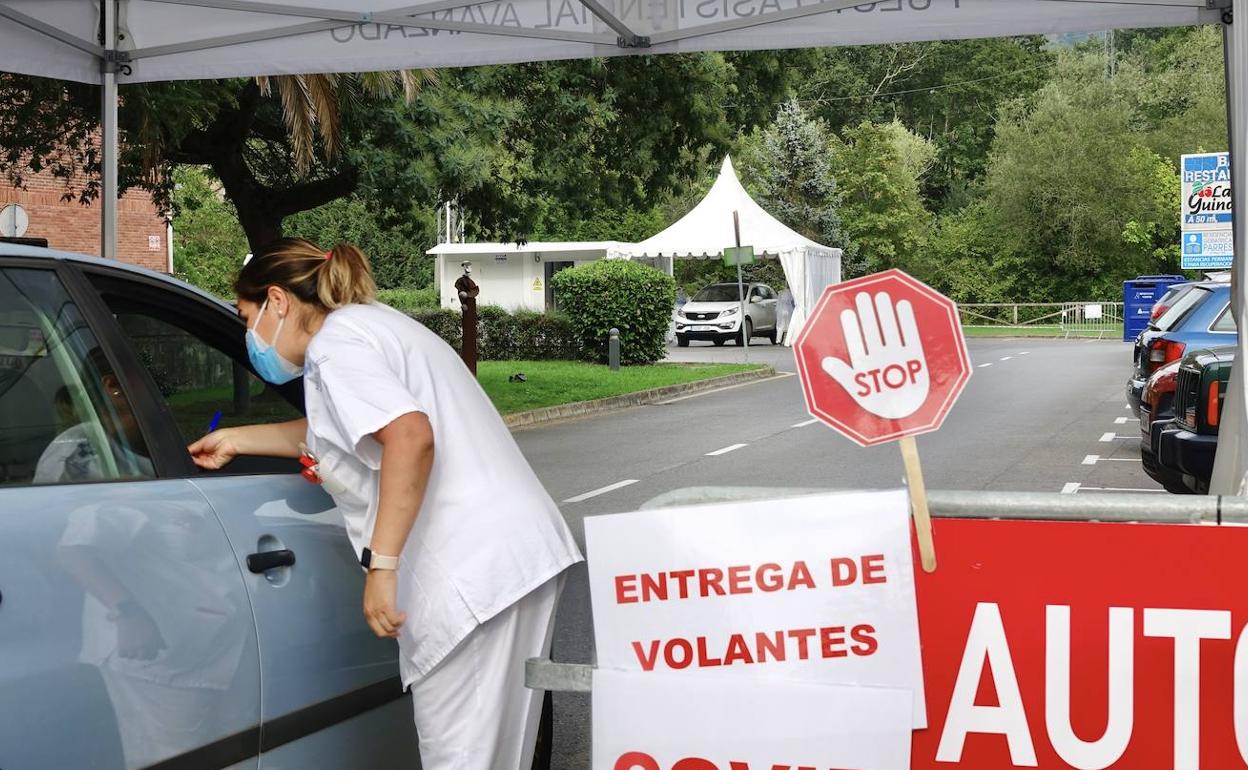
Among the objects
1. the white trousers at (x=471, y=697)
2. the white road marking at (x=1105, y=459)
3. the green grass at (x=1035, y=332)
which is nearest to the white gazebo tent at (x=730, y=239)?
the green grass at (x=1035, y=332)

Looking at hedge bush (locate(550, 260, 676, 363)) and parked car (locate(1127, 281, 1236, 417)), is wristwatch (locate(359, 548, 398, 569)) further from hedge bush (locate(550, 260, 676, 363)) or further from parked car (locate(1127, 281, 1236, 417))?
hedge bush (locate(550, 260, 676, 363))

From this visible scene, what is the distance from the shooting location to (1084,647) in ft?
8.73

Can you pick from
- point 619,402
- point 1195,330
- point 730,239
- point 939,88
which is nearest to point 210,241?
point 730,239

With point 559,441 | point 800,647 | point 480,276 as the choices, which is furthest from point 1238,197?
point 480,276

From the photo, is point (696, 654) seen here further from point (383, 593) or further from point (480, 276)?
point (480, 276)

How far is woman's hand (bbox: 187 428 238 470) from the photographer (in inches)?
133

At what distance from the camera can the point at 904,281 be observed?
109 inches

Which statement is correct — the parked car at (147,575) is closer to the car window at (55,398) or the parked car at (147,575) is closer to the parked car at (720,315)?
the car window at (55,398)

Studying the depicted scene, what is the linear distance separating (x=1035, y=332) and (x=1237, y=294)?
158ft

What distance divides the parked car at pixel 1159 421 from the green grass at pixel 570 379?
347 inches

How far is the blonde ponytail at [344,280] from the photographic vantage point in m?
3.12

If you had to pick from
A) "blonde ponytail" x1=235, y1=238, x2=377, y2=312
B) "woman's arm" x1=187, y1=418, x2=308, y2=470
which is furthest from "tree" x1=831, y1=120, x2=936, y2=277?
"blonde ponytail" x1=235, y1=238, x2=377, y2=312

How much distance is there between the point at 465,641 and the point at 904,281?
1.15 metres

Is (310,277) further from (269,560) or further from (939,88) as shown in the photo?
(939,88)
